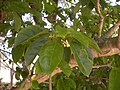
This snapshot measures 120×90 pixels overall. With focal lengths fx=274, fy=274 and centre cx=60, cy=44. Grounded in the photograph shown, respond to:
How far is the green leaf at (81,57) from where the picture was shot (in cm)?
66

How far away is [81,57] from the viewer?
67cm

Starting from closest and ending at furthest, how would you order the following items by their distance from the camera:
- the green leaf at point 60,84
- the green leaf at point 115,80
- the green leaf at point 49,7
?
the green leaf at point 115,80 < the green leaf at point 60,84 < the green leaf at point 49,7

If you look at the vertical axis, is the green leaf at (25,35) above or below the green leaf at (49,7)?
below

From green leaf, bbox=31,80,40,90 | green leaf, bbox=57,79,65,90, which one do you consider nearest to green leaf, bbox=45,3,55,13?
green leaf, bbox=57,79,65,90

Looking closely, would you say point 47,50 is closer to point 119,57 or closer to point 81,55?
point 81,55

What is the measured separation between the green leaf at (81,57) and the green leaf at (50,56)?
0.03 metres

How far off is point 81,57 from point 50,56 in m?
0.08

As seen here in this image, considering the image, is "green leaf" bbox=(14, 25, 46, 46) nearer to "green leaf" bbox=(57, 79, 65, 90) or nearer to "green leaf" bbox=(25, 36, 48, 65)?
"green leaf" bbox=(25, 36, 48, 65)

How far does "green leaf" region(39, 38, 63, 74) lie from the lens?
2.08ft

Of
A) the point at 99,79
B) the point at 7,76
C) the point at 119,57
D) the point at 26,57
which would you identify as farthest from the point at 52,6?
the point at 7,76

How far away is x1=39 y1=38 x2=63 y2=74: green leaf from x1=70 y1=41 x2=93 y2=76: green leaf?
0.03 m

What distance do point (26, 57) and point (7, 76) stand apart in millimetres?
2855

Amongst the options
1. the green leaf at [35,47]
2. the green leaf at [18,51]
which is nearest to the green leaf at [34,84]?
the green leaf at [18,51]

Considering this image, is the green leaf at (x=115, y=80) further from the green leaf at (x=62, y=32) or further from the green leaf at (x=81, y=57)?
the green leaf at (x=62, y=32)
